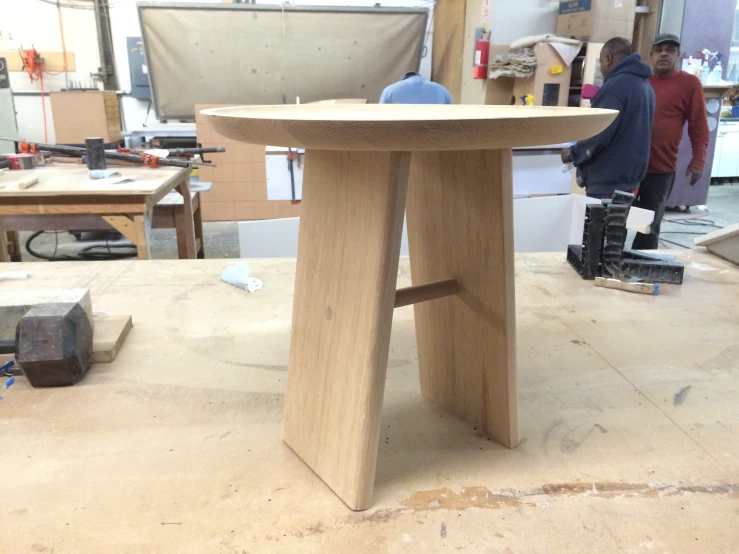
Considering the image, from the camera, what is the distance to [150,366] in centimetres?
110

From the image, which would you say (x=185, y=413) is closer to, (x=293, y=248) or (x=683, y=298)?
(x=683, y=298)

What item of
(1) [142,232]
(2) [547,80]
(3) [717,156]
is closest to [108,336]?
(1) [142,232]

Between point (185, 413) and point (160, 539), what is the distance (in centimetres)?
29

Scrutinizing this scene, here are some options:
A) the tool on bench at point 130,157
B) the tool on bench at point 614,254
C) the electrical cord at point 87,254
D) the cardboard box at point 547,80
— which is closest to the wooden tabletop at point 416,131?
the tool on bench at point 614,254

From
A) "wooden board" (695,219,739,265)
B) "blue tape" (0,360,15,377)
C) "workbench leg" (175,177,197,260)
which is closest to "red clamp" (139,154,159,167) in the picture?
"workbench leg" (175,177,197,260)

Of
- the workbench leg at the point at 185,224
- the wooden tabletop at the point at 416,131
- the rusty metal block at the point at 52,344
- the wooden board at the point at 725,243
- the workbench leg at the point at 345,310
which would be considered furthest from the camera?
the workbench leg at the point at 185,224

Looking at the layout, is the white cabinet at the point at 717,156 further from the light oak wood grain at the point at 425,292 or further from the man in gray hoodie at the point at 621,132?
the light oak wood grain at the point at 425,292

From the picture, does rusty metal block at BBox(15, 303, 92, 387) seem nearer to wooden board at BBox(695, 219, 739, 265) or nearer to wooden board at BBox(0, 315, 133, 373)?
wooden board at BBox(0, 315, 133, 373)

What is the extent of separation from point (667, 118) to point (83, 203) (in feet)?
9.28

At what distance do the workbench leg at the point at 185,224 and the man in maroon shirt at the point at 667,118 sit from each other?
227cm

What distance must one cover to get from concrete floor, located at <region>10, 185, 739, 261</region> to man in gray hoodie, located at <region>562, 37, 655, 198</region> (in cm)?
165

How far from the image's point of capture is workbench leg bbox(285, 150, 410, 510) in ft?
2.24

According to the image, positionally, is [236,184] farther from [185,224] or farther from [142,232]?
[142,232]

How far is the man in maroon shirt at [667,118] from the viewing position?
2883 millimetres
